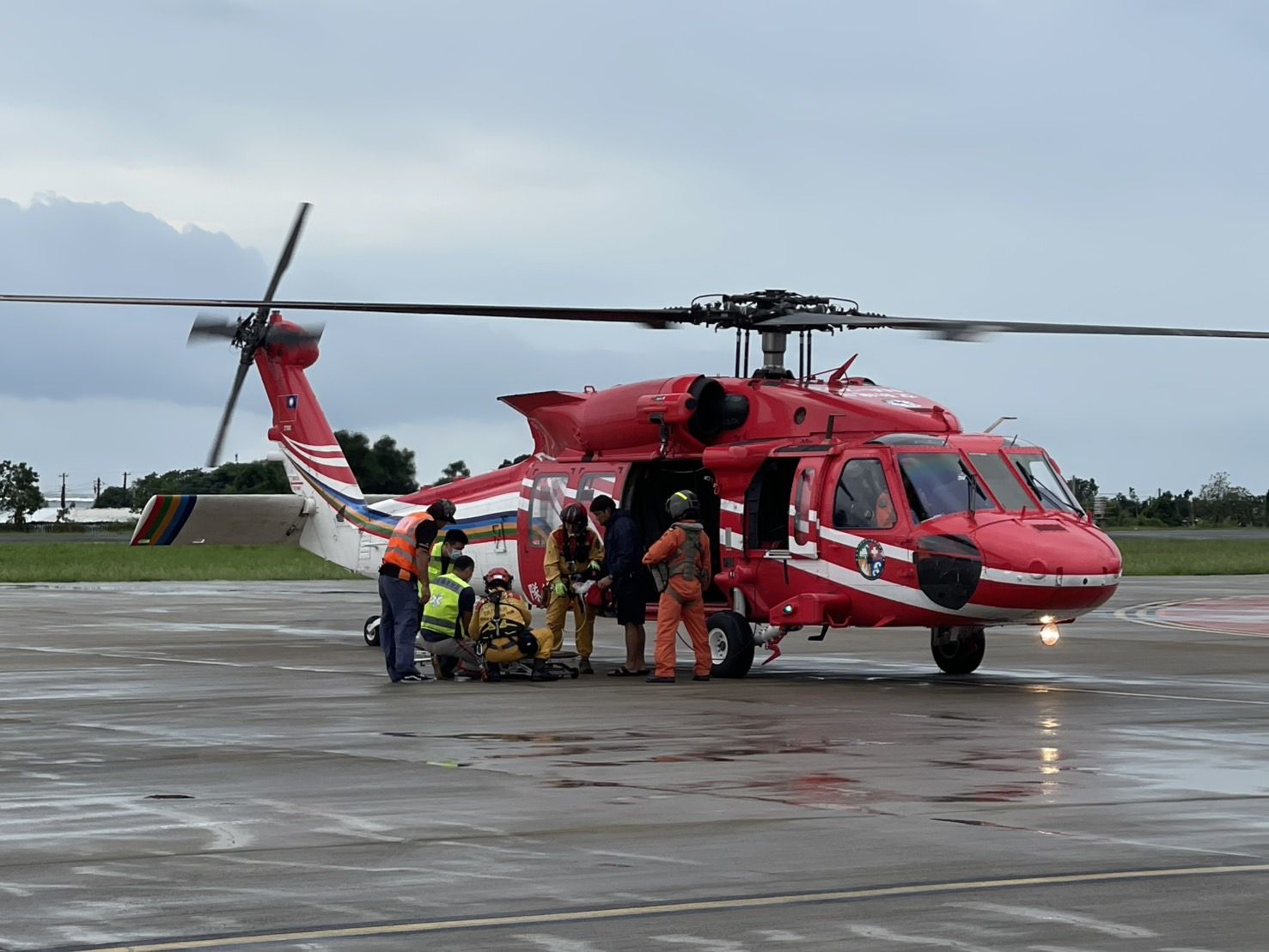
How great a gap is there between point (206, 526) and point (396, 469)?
48362 mm

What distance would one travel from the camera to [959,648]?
20250 millimetres

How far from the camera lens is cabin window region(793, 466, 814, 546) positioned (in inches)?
758

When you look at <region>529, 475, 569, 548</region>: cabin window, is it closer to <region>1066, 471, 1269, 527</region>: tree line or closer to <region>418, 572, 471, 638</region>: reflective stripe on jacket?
<region>418, 572, 471, 638</region>: reflective stripe on jacket

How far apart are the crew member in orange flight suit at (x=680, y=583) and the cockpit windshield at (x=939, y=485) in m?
2.15

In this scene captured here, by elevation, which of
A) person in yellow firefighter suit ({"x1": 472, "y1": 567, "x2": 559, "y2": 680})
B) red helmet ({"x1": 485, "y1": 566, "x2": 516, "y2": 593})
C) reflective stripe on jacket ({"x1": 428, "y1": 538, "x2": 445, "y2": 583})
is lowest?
person in yellow firefighter suit ({"x1": 472, "y1": 567, "x2": 559, "y2": 680})

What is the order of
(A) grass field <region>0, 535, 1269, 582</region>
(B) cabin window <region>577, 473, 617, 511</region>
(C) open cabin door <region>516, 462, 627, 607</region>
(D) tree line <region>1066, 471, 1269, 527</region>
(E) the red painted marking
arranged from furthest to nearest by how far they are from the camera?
1. (D) tree line <region>1066, 471, 1269, 527</region>
2. (A) grass field <region>0, 535, 1269, 582</region>
3. (E) the red painted marking
4. (C) open cabin door <region>516, 462, 627, 607</region>
5. (B) cabin window <region>577, 473, 617, 511</region>

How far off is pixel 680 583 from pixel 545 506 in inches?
138

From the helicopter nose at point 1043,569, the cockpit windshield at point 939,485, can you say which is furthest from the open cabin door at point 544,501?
the helicopter nose at point 1043,569

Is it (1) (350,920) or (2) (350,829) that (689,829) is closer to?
(2) (350,829)

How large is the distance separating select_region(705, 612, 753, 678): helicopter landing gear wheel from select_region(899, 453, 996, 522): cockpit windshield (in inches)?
88.5

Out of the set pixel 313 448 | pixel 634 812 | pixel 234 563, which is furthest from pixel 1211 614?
pixel 234 563

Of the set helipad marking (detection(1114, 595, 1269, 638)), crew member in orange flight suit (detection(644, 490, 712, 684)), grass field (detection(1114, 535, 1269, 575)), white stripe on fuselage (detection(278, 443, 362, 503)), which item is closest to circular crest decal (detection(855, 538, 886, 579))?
crew member in orange flight suit (detection(644, 490, 712, 684))

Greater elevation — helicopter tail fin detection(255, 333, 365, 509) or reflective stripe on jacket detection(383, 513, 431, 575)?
helicopter tail fin detection(255, 333, 365, 509)

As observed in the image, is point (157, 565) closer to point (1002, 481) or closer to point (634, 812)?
point (1002, 481)
